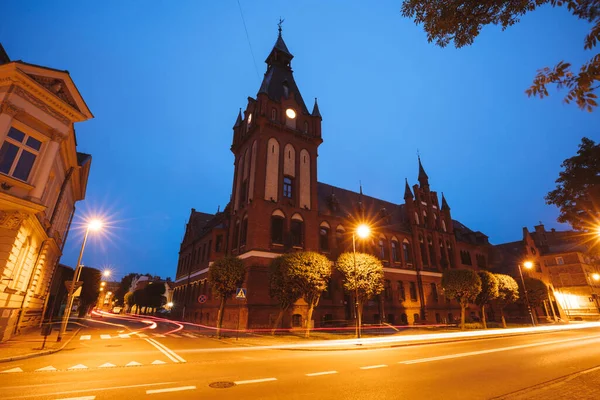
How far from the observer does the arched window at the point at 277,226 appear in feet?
92.0

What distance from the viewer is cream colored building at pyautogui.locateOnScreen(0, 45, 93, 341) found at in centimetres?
1302

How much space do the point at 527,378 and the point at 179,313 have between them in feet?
149

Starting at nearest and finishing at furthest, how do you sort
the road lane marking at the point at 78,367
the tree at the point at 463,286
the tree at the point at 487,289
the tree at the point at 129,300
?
the road lane marking at the point at 78,367
the tree at the point at 463,286
the tree at the point at 487,289
the tree at the point at 129,300

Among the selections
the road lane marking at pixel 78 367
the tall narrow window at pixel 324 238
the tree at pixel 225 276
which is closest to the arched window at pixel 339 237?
the tall narrow window at pixel 324 238

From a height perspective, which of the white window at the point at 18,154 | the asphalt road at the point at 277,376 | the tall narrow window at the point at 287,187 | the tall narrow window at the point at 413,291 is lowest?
the asphalt road at the point at 277,376

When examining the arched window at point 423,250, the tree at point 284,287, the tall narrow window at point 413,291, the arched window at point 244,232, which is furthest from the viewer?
the arched window at point 423,250

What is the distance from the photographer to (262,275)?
83.8 feet

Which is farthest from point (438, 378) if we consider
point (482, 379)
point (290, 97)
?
point (290, 97)

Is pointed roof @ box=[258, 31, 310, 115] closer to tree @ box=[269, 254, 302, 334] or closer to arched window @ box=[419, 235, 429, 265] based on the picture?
tree @ box=[269, 254, 302, 334]

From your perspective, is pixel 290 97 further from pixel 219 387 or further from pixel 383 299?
pixel 219 387

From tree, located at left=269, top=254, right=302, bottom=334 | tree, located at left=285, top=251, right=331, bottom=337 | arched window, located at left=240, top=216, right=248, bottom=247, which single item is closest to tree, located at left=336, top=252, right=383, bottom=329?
tree, located at left=285, top=251, right=331, bottom=337

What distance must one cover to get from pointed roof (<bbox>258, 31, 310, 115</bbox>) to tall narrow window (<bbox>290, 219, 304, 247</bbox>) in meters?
14.5

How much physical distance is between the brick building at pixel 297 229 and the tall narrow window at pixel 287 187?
0.39ft

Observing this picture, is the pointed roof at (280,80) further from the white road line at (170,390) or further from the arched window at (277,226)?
the white road line at (170,390)
